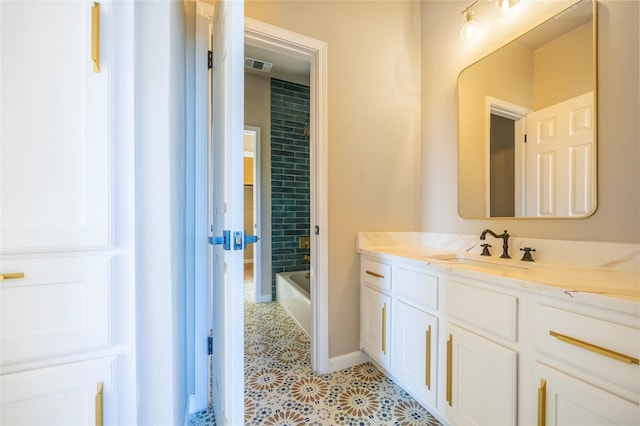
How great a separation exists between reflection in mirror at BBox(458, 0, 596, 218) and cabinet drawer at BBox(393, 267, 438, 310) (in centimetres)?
67

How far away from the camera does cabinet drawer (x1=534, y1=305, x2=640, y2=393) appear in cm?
69

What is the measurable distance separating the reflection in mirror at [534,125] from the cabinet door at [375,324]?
843 millimetres

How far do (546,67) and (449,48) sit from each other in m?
0.71

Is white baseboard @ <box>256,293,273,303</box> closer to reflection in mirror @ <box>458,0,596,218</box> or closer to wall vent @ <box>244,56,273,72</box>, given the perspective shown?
reflection in mirror @ <box>458,0,596,218</box>

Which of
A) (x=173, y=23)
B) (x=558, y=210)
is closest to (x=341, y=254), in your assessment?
(x=558, y=210)

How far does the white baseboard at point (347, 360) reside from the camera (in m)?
1.76

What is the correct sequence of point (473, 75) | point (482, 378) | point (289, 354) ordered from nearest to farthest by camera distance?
1. point (482, 378)
2. point (473, 75)
3. point (289, 354)

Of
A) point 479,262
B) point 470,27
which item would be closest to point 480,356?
point 479,262

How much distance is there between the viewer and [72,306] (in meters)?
0.73

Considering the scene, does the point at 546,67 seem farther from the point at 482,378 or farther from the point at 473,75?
the point at 482,378

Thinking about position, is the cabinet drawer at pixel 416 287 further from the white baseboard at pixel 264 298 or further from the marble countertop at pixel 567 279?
the white baseboard at pixel 264 298

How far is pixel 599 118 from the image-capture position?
1.15 m

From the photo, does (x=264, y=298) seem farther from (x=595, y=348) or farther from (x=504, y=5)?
(x=504, y=5)

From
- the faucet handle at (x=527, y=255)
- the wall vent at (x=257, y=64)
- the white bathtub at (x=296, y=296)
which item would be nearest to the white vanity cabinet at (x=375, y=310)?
the white bathtub at (x=296, y=296)
